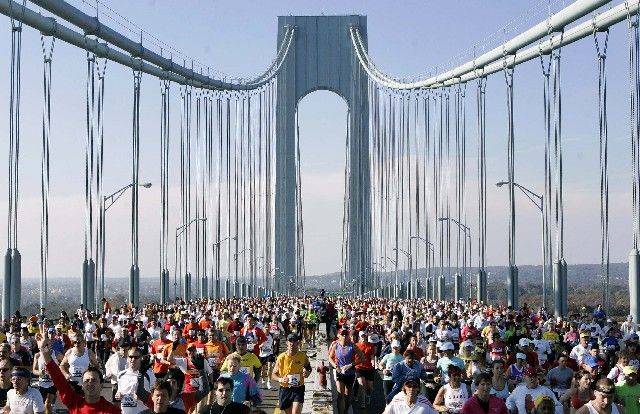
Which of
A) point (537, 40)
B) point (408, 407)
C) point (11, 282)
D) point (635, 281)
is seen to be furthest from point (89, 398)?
point (537, 40)

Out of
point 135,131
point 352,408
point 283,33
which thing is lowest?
point 352,408

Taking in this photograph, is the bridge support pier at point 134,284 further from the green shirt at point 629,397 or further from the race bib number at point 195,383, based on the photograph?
the green shirt at point 629,397

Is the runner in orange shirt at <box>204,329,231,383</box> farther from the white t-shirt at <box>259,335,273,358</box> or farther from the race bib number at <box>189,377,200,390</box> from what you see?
the white t-shirt at <box>259,335,273,358</box>

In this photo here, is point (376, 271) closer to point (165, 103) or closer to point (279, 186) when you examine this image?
point (279, 186)

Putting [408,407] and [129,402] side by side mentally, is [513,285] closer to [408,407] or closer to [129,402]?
[129,402]

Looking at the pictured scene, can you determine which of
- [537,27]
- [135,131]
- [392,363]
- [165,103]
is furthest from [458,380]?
[165,103]

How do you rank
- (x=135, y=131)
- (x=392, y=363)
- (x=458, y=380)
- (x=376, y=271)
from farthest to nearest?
(x=376, y=271) < (x=135, y=131) < (x=392, y=363) < (x=458, y=380)

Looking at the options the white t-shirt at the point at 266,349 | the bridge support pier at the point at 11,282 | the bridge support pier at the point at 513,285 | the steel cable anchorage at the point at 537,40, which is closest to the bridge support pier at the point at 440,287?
the steel cable anchorage at the point at 537,40
